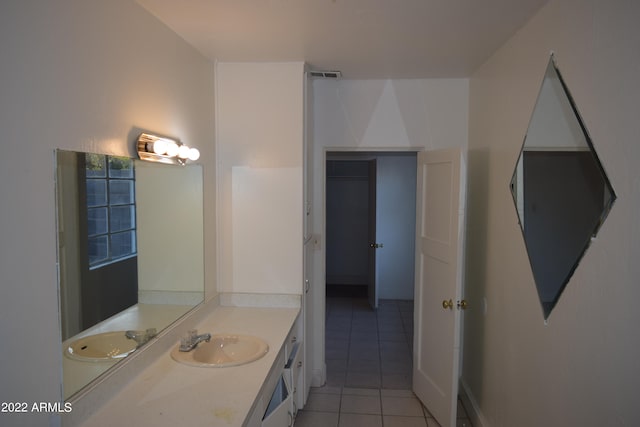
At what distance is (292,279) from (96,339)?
1505mm

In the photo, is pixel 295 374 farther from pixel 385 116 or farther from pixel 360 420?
pixel 385 116

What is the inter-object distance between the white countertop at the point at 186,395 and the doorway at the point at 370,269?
6.28 feet

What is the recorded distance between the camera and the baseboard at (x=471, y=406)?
2.88 metres

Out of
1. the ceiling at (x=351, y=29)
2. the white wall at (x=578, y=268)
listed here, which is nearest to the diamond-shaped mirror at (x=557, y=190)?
the white wall at (x=578, y=268)

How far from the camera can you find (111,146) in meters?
1.75

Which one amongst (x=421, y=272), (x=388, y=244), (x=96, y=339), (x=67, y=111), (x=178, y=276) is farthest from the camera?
(x=388, y=244)

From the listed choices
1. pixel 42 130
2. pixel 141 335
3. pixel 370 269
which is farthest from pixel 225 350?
pixel 370 269

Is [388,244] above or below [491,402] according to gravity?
above

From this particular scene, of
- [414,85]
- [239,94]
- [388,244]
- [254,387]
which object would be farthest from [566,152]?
[388,244]

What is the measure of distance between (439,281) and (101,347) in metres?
2.21

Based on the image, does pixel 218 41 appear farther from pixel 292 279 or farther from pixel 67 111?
pixel 292 279

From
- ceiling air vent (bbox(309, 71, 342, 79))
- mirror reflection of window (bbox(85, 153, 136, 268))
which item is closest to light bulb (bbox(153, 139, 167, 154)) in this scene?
mirror reflection of window (bbox(85, 153, 136, 268))

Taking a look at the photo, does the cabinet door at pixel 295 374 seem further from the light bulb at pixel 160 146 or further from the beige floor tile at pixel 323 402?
the light bulb at pixel 160 146

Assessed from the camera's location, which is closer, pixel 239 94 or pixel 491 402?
pixel 491 402
